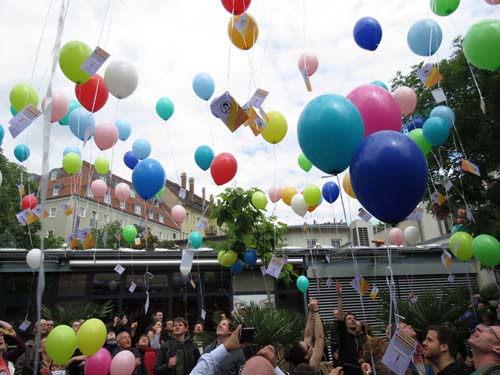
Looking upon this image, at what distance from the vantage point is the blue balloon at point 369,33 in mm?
5518

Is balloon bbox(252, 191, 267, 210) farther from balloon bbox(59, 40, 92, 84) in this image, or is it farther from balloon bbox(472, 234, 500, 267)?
balloon bbox(59, 40, 92, 84)

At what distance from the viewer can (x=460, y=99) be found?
795cm

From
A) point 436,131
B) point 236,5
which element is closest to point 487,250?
point 436,131

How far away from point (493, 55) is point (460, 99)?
3705 mm

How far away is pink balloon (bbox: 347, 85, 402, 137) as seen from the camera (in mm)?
3609

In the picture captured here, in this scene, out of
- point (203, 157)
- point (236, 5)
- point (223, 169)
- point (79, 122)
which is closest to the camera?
point (236, 5)

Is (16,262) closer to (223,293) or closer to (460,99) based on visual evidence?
(223,293)

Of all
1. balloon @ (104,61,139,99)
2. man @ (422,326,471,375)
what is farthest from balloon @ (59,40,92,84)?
man @ (422,326,471,375)

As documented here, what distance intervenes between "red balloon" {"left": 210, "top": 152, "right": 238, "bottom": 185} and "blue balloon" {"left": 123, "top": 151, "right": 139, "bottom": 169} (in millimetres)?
2356

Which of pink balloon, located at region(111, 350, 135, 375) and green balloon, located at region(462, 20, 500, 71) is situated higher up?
green balloon, located at region(462, 20, 500, 71)

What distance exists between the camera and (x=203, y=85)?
646cm

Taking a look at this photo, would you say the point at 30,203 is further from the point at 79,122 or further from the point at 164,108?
the point at 164,108

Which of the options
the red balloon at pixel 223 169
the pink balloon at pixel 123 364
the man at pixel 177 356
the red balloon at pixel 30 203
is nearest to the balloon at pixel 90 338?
the pink balloon at pixel 123 364

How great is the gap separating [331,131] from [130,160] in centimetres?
584
